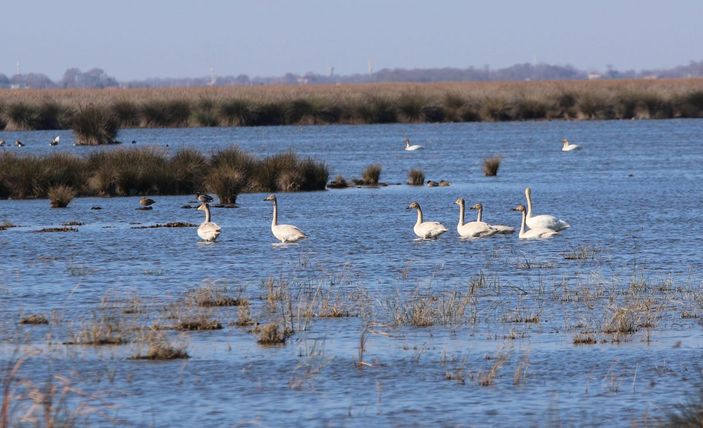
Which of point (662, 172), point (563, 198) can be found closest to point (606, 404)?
point (563, 198)

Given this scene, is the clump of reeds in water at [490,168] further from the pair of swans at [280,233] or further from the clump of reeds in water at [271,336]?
the clump of reeds in water at [271,336]

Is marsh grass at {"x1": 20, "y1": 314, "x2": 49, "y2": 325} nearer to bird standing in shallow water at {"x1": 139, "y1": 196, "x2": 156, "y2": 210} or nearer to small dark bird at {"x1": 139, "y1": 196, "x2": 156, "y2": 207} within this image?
bird standing in shallow water at {"x1": 139, "y1": 196, "x2": 156, "y2": 210}

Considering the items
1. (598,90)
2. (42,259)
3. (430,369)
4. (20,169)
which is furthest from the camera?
(598,90)

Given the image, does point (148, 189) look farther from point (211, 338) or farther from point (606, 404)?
point (606, 404)

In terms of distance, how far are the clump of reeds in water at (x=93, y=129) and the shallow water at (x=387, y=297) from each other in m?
20.3

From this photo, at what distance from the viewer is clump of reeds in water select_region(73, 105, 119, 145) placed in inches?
2157

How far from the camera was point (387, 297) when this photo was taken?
57.3ft

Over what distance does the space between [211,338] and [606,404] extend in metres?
4.78

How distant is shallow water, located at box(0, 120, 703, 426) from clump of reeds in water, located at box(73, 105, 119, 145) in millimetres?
20306

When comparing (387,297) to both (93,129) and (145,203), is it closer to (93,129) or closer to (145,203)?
(145,203)

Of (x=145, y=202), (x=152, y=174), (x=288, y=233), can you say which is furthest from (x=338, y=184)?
(x=288, y=233)

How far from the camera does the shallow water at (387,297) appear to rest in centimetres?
1188

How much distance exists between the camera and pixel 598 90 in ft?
297

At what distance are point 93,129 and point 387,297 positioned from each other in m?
39.2
